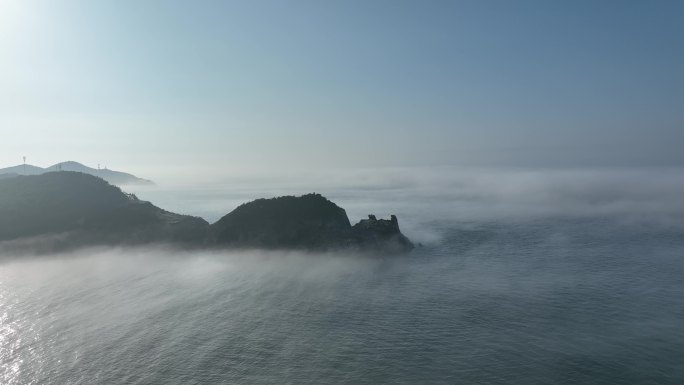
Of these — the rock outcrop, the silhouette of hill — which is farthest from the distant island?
the silhouette of hill

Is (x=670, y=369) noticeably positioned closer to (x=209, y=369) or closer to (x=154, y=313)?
(x=209, y=369)

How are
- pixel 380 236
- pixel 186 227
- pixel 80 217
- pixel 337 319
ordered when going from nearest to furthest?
1. pixel 337 319
2. pixel 380 236
3. pixel 186 227
4. pixel 80 217

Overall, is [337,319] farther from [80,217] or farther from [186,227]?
[80,217]

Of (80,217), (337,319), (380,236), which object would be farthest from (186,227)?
(337,319)

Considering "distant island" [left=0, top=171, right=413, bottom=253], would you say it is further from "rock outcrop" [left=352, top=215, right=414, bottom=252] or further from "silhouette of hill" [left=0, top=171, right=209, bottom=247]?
"silhouette of hill" [left=0, top=171, right=209, bottom=247]

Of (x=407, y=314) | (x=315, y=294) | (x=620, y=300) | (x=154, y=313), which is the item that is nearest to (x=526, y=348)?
(x=407, y=314)
